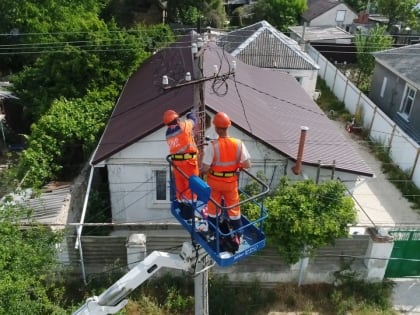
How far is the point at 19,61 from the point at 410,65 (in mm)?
23854

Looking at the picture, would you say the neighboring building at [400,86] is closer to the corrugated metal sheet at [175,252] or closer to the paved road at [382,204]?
the paved road at [382,204]

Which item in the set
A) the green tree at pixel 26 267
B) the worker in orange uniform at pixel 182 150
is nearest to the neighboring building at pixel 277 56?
the green tree at pixel 26 267

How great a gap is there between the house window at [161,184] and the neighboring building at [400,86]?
11.8 metres

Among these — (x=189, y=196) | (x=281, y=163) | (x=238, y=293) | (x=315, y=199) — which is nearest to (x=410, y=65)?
(x=281, y=163)

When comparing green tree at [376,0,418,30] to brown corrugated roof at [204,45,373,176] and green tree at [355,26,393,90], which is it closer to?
green tree at [355,26,393,90]

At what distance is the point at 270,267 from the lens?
1051cm

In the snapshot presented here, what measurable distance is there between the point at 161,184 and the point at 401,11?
30406 mm

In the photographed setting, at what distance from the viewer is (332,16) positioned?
38562 millimetres

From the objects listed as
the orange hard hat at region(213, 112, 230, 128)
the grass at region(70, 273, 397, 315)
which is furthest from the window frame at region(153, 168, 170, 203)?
the orange hard hat at region(213, 112, 230, 128)

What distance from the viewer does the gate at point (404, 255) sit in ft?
34.6

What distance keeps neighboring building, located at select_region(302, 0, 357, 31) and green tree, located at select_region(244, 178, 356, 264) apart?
31.6 meters

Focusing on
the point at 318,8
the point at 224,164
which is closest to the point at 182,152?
the point at 224,164

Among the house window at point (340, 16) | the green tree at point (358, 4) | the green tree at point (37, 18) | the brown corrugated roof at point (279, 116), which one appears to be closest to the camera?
the brown corrugated roof at point (279, 116)

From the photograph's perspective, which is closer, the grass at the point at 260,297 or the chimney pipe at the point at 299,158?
the grass at the point at 260,297
